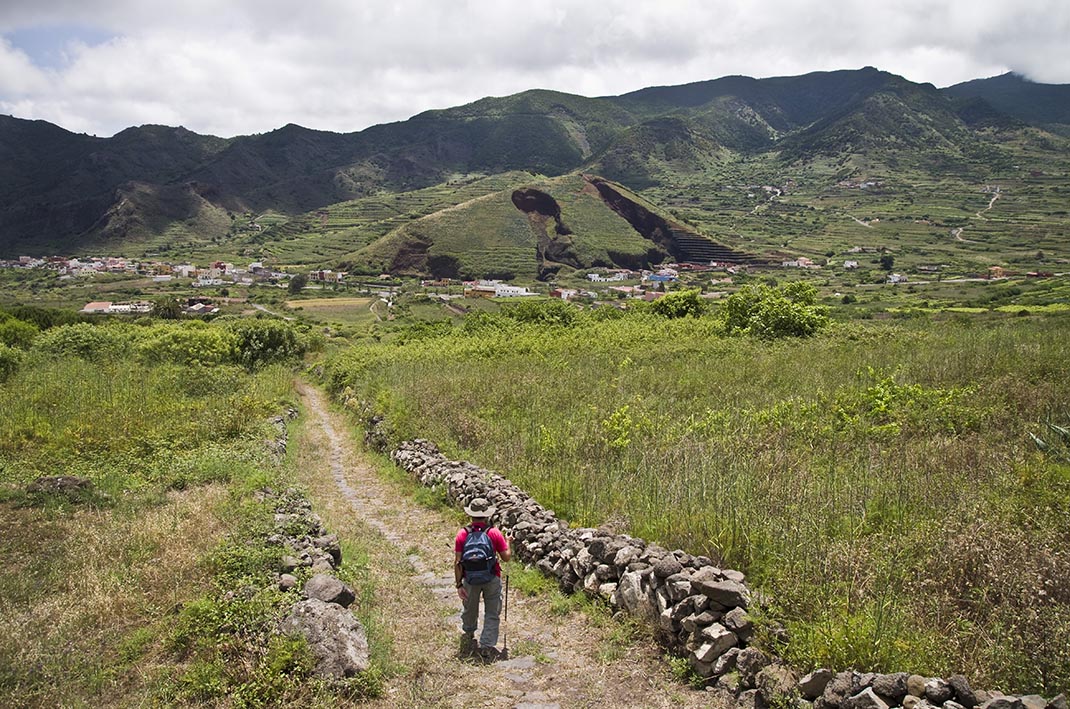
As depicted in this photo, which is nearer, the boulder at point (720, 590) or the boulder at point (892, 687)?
the boulder at point (892, 687)

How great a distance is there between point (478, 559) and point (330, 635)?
4.95ft

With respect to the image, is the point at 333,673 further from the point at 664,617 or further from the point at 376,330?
the point at 376,330

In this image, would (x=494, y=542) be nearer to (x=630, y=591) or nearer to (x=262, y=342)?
(x=630, y=591)

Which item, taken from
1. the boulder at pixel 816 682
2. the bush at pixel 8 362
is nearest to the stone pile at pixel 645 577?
the boulder at pixel 816 682

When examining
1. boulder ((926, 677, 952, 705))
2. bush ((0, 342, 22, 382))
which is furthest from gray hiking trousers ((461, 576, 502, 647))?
bush ((0, 342, 22, 382))

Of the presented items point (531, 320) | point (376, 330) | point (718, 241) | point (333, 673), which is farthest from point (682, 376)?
point (718, 241)

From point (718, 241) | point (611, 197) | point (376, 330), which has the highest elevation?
point (611, 197)

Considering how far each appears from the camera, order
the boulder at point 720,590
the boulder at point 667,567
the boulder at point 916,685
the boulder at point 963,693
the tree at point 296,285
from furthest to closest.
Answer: the tree at point 296,285 < the boulder at point 667,567 < the boulder at point 720,590 < the boulder at point 916,685 < the boulder at point 963,693

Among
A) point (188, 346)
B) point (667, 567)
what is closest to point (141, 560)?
point (667, 567)

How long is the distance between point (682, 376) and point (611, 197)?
164510mm

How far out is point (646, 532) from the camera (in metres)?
7.23

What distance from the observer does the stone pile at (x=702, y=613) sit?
4.01 m

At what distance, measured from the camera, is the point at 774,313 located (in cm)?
2397

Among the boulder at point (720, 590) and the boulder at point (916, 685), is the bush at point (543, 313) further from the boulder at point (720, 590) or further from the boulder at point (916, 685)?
the boulder at point (916, 685)
